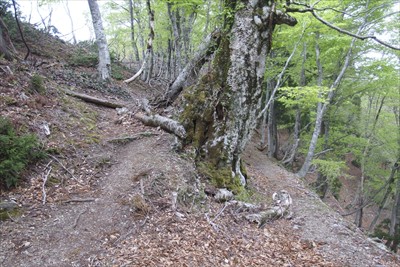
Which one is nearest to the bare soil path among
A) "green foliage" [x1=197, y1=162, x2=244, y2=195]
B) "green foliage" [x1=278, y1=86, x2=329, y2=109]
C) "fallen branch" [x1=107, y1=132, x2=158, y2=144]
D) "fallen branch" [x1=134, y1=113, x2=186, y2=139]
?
"fallen branch" [x1=107, y1=132, x2=158, y2=144]

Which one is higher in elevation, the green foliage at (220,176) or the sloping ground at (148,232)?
the green foliage at (220,176)

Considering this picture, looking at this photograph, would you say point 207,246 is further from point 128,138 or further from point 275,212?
point 128,138

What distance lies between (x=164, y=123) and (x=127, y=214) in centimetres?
292

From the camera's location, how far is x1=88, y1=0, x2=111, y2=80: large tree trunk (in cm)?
921

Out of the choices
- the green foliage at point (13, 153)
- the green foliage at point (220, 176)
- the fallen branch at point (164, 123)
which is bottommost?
the green foliage at point (220, 176)

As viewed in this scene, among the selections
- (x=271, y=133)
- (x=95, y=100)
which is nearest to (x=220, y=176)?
(x=95, y=100)

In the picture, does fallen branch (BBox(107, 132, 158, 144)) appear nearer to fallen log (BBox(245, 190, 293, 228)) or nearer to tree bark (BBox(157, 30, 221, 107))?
tree bark (BBox(157, 30, 221, 107))

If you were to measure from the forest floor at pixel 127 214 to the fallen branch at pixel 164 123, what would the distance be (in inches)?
8.9

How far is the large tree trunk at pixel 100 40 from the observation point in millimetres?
9211

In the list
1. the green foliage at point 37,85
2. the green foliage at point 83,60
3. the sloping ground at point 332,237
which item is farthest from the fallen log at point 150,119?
the green foliage at point 83,60

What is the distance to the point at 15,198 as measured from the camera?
352 centimetres

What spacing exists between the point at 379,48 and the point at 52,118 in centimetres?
1307

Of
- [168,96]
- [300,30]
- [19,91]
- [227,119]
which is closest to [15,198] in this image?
[19,91]

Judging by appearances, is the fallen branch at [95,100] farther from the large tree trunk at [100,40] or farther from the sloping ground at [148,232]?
the sloping ground at [148,232]
